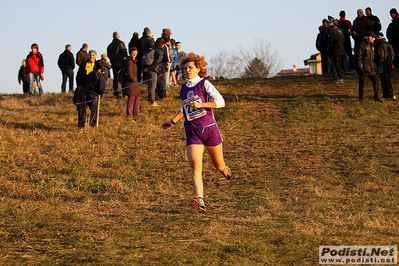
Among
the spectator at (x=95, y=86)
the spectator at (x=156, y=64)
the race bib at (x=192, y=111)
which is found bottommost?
the race bib at (x=192, y=111)

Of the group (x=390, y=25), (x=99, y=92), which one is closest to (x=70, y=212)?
(x=99, y=92)

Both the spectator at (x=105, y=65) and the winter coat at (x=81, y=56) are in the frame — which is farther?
the winter coat at (x=81, y=56)

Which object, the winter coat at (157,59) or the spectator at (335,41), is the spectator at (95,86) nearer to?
the winter coat at (157,59)

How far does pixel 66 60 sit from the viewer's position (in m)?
19.9

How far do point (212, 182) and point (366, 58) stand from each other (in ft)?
26.2

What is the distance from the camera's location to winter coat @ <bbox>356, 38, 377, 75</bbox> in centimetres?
1588

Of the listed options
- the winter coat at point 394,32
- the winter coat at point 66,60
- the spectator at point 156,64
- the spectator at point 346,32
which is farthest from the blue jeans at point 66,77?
the winter coat at point 394,32

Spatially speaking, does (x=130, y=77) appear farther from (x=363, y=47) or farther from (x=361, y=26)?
(x=361, y=26)

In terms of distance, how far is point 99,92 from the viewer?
46.9 ft

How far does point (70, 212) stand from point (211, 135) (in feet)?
7.17

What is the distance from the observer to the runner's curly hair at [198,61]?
291 inches

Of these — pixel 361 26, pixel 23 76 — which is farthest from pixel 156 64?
pixel 23 76

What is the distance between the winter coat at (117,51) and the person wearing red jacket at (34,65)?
2.64 m

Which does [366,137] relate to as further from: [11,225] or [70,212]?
[11,225]
